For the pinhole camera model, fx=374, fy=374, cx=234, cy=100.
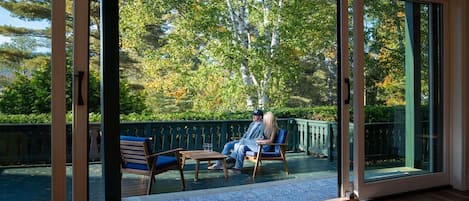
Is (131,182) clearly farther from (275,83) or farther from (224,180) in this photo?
(275,83)

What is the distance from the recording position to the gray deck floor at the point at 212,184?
2.36 m

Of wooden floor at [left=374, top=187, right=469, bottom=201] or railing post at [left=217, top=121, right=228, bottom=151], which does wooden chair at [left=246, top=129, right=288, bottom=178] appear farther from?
wooden floor at [left=374, top=187, right=469, bottom=201]

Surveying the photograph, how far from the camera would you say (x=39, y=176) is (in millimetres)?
2375

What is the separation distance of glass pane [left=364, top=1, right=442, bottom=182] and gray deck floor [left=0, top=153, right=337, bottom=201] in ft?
2.32

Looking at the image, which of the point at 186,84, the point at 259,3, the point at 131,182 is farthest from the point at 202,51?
the point at 131,182

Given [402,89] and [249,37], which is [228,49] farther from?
[402,89]

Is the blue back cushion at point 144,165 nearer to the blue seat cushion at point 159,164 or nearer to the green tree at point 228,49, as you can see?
the blue seat cushion at point 159,164

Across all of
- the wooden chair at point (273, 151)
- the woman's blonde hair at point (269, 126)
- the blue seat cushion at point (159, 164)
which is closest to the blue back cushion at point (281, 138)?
the wooden chair at point (273, 151)

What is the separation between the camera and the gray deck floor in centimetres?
236

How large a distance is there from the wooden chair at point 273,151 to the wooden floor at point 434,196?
2.07 metres

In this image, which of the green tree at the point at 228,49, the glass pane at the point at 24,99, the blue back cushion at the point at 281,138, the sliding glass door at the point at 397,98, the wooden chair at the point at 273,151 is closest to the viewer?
the glass pane at the point at 24,99

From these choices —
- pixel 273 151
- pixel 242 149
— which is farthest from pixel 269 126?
pixel 242 149

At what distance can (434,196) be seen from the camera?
11.4ft

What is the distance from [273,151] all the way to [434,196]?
2441mm
